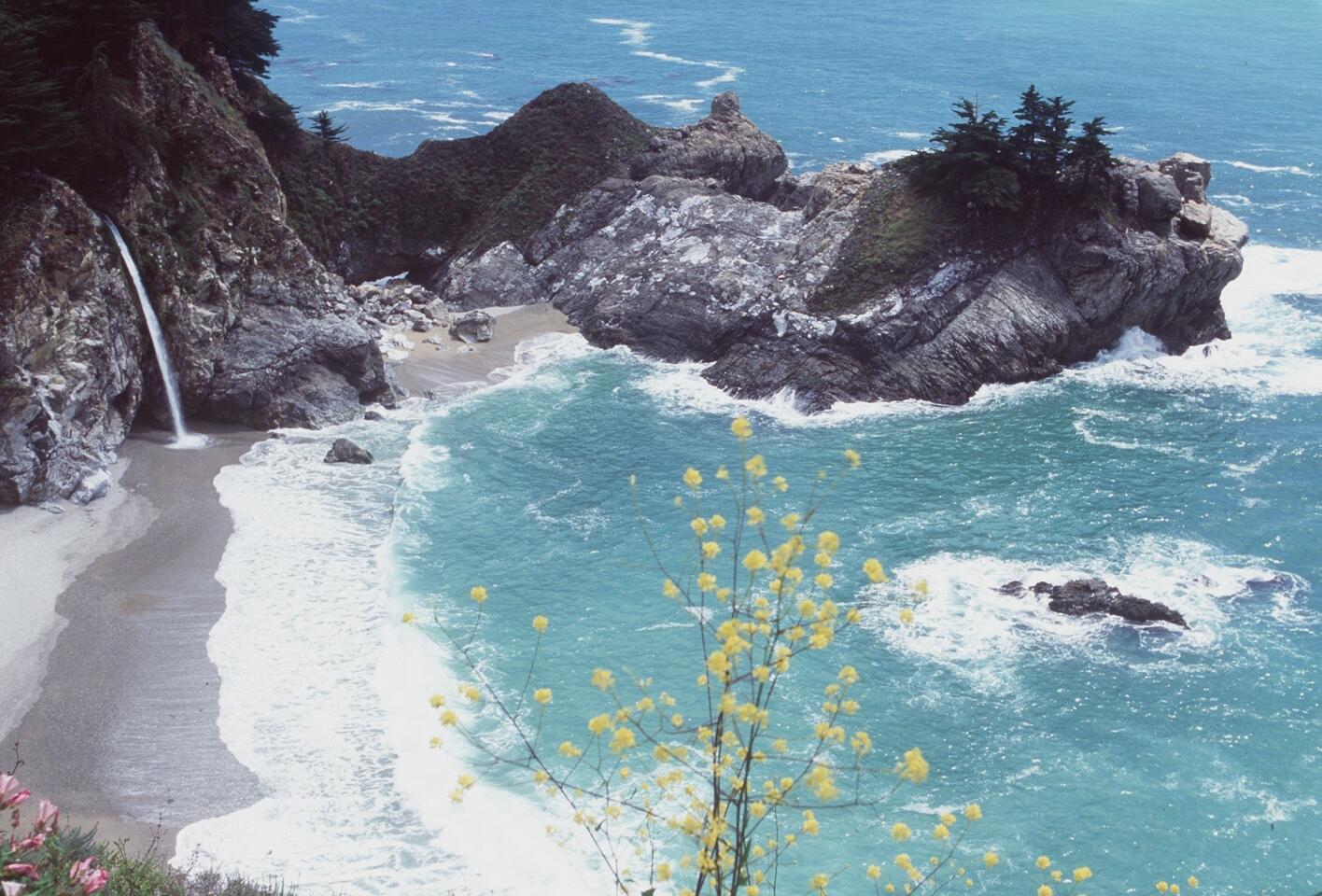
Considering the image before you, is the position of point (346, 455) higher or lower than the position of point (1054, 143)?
lower

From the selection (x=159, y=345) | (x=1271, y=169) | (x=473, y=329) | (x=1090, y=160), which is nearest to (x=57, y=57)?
(x=159, y=345)

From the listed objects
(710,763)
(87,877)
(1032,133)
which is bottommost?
(710,763)

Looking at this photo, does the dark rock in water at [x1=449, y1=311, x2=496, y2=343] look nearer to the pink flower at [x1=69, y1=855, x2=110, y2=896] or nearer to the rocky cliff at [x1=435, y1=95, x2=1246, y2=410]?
the rocky cliff at [x1=435, y1=95, x2=1246, y2=410]

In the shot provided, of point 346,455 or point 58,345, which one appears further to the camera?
point 346,455

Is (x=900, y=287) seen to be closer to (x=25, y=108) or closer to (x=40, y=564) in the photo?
(x=25, y=108)

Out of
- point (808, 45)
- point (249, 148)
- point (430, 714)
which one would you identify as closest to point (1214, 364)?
point (430, 714)

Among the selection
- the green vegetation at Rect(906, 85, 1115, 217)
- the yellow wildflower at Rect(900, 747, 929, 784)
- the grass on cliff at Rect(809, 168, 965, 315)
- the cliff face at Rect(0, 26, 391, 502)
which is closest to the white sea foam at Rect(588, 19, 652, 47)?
the grass on cliff at Rect(809, 168, 965, 315)

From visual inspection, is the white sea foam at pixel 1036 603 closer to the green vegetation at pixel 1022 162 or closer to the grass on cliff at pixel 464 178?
the green vegetation at pixel 1022 162
